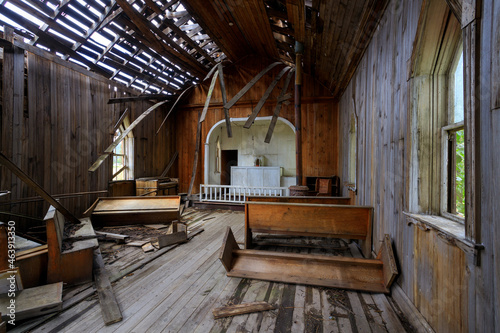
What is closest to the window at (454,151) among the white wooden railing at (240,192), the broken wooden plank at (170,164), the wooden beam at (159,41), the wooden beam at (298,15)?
the wooden beam at (298,15)

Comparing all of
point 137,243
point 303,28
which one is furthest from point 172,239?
point 303,28

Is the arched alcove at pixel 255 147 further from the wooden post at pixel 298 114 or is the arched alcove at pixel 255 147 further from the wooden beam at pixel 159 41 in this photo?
the wooden post at pixel 298 114

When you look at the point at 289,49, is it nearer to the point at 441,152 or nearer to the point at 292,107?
the point at 292,107

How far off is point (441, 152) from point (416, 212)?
547 millimetres

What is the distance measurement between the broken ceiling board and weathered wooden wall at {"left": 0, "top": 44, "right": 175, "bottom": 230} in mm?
2648

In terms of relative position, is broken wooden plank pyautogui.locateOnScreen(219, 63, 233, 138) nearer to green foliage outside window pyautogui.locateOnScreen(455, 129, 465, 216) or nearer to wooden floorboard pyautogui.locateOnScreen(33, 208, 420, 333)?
wooden floorboard pyautogui.locateOnScreen(33, 208, 420, 333)

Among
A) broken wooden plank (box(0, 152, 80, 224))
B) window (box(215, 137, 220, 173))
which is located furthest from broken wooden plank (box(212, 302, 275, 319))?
window (box(215, 137, 220, 173))

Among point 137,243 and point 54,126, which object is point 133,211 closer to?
point 137,243

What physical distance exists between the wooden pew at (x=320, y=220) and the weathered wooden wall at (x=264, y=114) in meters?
4.46

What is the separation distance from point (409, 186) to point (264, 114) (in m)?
6.46

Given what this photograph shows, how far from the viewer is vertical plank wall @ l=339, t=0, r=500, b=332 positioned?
41.7 inches

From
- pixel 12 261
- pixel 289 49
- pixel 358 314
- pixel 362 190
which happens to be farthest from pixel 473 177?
pixel 289 49

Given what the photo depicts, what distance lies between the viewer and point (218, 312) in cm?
193

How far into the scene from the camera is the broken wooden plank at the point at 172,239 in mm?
3650
